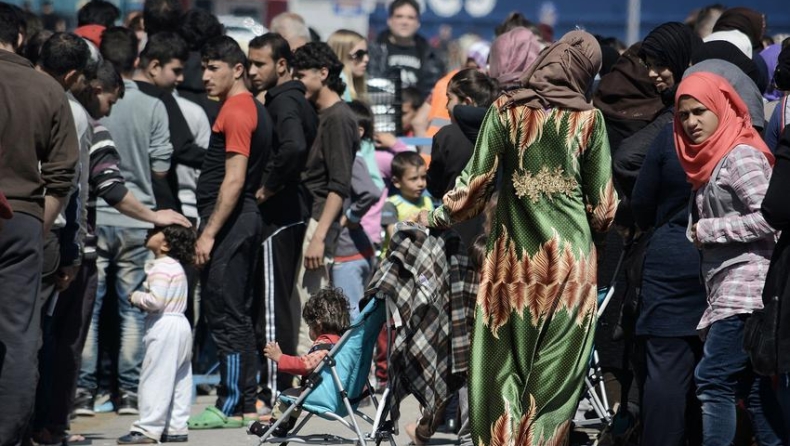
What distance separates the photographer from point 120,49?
951 cm

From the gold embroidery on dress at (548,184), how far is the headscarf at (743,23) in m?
3.41

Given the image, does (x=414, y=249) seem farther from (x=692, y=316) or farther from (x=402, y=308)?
(x=692, y=316)

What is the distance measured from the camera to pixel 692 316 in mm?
6445

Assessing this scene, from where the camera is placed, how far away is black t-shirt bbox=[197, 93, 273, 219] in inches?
336

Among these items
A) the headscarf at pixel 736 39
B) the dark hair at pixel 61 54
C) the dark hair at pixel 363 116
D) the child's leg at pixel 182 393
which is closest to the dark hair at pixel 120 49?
the dark hair at pixel 363 116

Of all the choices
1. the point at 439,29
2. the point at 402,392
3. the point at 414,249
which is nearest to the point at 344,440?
the point at 402,392

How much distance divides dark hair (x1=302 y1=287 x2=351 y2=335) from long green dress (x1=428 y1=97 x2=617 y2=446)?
37.7 inches

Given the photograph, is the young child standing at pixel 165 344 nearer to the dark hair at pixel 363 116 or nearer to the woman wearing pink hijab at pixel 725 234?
the dark hair at pixel 363 116

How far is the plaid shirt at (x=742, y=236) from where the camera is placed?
6051mm

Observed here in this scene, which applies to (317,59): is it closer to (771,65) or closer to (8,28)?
(8,28)

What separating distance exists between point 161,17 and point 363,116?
1.70 m

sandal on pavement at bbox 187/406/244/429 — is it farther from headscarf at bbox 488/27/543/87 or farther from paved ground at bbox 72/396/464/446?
headscarf at bbox 488/27/543/87

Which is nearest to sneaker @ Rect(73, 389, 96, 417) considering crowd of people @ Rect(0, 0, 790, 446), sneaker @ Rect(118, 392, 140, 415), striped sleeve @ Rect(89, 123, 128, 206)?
crowd of people @ Rect(0, 0, 790, 446)

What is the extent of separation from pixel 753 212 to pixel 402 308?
62.4 inches
